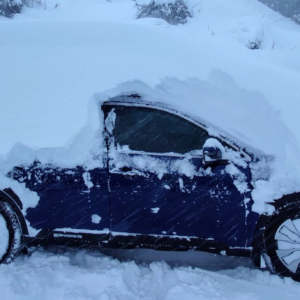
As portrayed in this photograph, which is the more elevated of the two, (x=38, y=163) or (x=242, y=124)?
(x=242, y=124)

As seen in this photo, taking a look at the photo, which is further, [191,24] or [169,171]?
[191,24]

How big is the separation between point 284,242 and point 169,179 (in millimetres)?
1124

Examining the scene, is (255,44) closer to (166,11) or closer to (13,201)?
(166,11)

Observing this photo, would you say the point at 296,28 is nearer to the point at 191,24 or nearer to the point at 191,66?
the point at 191,24

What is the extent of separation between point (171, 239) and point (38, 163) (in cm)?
124

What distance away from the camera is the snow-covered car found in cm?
264

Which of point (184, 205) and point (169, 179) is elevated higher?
point (169, 179)

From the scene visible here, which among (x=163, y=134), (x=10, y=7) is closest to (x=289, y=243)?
(x=163, y=134)

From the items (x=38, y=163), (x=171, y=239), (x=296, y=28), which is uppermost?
(x=296, y=28)

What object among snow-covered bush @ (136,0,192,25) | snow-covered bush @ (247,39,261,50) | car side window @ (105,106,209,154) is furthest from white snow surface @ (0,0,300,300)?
snow-covered bush @ (136,0,192,25)

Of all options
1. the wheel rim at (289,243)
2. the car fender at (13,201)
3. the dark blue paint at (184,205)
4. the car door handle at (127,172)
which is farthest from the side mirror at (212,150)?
the car fender at (13,201)

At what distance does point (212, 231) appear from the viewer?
2.71 metres

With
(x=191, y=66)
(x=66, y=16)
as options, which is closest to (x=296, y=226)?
(x=191, y=66)

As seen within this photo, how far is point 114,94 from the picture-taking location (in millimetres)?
2750
